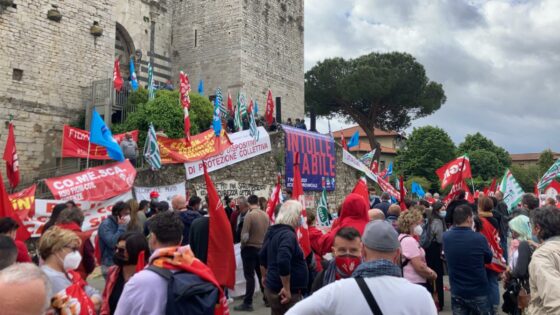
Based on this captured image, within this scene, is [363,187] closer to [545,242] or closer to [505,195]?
[545,242]

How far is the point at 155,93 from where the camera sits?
17141 millimetres

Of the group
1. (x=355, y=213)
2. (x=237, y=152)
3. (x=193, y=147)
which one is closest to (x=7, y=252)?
(x=355, y=213)

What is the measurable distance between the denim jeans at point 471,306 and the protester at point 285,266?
149cm

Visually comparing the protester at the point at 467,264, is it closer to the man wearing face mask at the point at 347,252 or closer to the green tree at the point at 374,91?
the man wearing face mask at the point at 347,252

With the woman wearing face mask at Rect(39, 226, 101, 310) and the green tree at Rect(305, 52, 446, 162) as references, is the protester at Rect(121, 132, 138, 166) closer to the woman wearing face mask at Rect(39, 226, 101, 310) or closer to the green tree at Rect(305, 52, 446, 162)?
the woman wearing face mask at Rect(39, 226, 101, 310)

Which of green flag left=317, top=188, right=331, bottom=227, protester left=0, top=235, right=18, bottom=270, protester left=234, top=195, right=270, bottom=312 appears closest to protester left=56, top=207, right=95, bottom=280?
protester left=0, top=235, right=18, bottom=270

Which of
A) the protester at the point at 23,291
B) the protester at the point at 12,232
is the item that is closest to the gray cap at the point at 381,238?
the protester at the point at 23,291

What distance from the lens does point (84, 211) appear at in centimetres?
1008

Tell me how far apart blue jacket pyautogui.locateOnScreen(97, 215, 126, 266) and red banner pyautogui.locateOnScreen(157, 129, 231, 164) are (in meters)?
8.26

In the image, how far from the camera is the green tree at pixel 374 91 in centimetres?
3462

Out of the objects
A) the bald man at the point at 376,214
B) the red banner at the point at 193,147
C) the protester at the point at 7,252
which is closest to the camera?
the protester at the point at 7,252

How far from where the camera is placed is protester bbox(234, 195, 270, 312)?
6.90 metres

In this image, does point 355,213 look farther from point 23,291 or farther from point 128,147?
point 128,147

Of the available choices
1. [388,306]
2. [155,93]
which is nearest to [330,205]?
[155,93]
